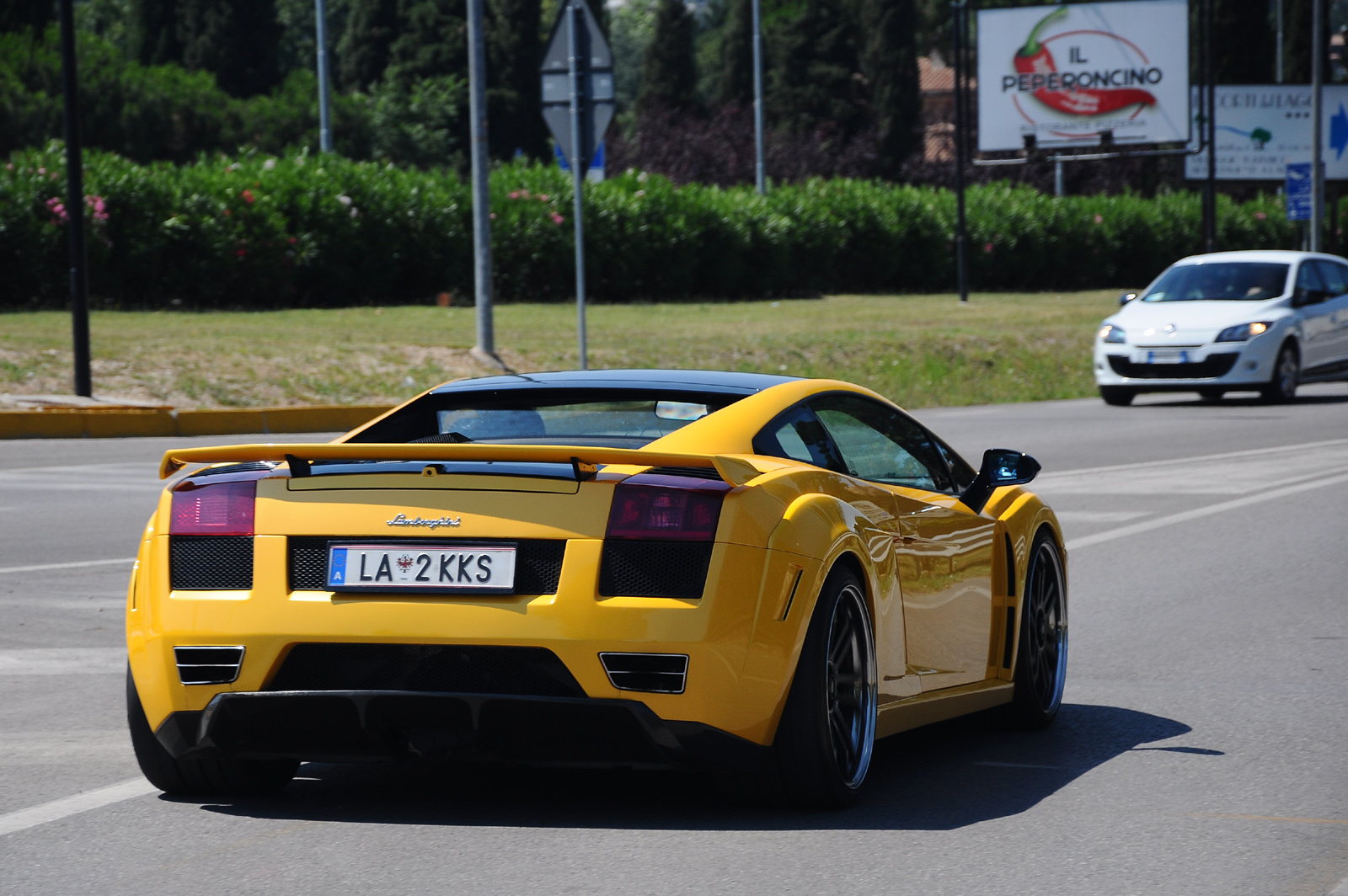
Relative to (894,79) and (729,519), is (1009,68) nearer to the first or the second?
(894,79)

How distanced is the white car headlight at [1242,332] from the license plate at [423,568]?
1863 cm

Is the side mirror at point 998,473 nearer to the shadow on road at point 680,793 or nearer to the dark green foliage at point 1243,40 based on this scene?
the shadow on road at point 680,793

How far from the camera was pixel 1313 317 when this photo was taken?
2341 cm

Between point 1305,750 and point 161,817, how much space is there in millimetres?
3358

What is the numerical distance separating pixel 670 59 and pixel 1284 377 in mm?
81379

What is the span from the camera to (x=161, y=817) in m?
5.09

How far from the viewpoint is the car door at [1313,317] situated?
23.3 m

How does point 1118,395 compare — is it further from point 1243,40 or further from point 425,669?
point 1243,40

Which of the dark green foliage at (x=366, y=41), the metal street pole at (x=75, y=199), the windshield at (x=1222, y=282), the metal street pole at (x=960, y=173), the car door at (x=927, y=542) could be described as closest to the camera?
the car door at (x=927, y=542)

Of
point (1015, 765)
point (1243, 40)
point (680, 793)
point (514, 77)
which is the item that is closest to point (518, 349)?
point (1015, 765)

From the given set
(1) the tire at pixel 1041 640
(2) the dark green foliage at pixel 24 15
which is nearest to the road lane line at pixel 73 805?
(1) the tire at pixel 1041 640

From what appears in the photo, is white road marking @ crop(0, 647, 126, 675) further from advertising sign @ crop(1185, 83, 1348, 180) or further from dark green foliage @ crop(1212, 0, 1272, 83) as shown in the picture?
dark green foliage @ crop(1212, 0, 1272, 83)

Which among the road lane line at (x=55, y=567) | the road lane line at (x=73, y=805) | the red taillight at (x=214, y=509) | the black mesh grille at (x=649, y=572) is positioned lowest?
the road lane line at (x=55, y=567)

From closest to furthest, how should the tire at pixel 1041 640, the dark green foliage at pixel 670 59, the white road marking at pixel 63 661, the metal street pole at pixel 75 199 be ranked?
the tire at pixel 1041 640 → the white road marking at pixel 63 661 → the metal street pole at pixel 75 199 → the dark green foliage at pixel 670 59
